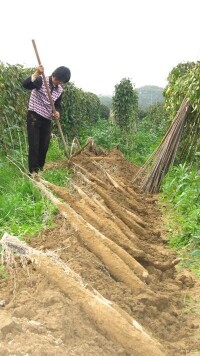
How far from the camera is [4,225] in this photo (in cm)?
395

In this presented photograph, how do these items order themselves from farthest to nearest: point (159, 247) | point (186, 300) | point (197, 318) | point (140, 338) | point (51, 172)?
point (51, 172) < point (159, 247) < point (186, 300) < point (197, 318) < point (140, 338)

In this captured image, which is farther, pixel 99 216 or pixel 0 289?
pixel 99 216

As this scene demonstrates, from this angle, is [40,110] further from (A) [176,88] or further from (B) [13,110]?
(A) [176,88]

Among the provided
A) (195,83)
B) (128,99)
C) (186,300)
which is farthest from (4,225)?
(128,99)

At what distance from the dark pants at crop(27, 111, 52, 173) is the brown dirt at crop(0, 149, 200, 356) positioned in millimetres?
1762

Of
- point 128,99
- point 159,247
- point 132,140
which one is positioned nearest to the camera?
point 159,247

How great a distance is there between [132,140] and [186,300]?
978 cm

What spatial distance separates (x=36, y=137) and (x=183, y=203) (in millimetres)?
2025

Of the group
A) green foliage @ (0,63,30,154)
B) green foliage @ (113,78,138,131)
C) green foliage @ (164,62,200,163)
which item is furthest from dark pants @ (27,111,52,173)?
green foliage @ (113,78,138,131)

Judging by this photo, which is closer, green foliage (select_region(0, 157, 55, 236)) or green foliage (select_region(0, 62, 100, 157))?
green foliage (select_region(0, 157, 55, 236))

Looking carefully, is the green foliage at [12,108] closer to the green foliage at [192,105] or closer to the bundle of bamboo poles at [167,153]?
the bundle of bamboo poles at [167,153]

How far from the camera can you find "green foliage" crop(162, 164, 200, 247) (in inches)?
167

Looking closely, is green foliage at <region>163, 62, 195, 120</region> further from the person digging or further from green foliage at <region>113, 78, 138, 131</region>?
green foliage at <region>113, 78, 138, 131</region>

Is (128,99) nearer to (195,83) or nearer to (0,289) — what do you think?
(195,83)
